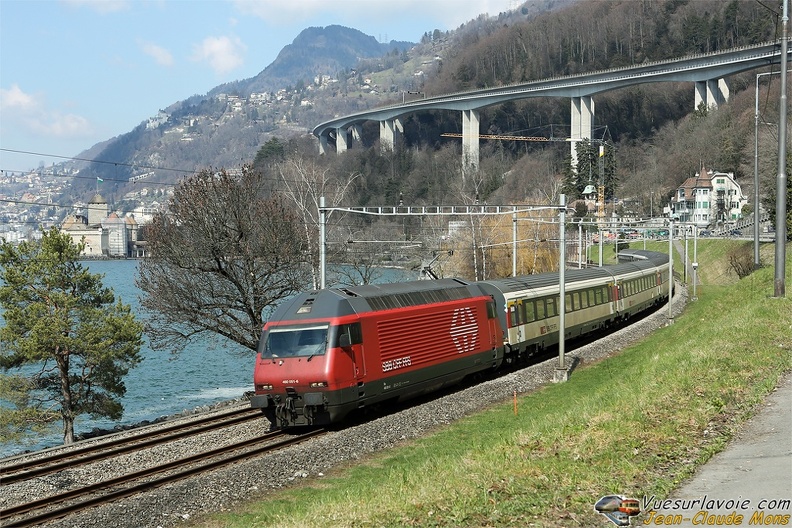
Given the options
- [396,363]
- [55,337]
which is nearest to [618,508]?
[396,363]

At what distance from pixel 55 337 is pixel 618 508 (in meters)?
34.0

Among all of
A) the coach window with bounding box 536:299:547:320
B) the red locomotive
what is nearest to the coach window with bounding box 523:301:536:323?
the coach window with bounding box 536:299:547:320

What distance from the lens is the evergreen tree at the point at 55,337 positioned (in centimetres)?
3934

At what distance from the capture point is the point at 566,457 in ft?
43.2

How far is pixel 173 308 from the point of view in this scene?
39.2 metres

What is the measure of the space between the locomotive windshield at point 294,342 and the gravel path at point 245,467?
6.92 ft

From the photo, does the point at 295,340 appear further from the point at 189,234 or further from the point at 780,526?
the point at 189,234

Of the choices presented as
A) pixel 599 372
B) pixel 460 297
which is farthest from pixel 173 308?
pixel 599 372

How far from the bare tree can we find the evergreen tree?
8.47ft

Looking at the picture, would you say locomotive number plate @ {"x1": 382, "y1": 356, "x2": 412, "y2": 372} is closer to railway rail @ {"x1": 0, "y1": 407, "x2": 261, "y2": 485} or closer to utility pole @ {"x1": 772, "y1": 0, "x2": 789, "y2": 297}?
railway rail @ {"x1": 0, "y1": 407, "x2": 261, "y2": 485}

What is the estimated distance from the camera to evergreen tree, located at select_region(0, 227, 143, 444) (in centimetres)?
3934

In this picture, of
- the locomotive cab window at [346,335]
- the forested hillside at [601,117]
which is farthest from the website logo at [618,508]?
the forested hillside at [601,117]

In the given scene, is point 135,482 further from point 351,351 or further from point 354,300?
point 354,300

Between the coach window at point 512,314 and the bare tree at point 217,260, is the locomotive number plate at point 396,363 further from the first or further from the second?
the bare tree at point 217,260
